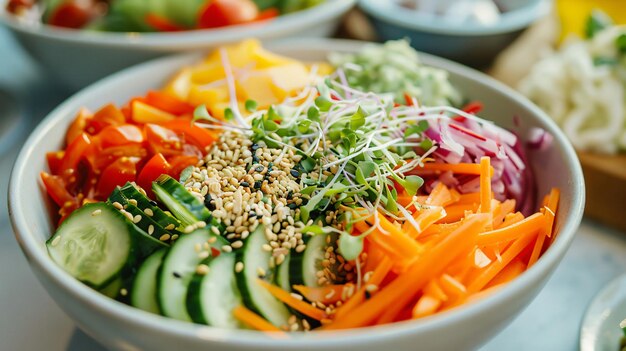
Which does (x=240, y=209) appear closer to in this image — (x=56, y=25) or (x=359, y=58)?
(x=359, y=58)

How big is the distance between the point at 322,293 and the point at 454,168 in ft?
1.55

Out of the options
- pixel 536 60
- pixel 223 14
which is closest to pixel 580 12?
pixel 536 60

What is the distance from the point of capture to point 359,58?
192cm

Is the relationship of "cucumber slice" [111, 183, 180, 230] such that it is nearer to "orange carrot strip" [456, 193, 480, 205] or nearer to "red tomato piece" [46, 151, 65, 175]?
"red tomato piece" [46, 151, 65, 175]

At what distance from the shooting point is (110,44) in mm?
2037

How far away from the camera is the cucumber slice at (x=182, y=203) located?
4.18 feet

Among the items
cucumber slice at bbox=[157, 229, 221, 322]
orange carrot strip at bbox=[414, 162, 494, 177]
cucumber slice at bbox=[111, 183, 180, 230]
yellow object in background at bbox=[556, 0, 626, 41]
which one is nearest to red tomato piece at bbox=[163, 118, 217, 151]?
cucumber slice at bbox=[111, 183, 180, 230]

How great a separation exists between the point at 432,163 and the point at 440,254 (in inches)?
15.2

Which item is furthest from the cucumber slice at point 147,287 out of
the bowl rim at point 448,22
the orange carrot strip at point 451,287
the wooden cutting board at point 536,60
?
the bowl rim at point 448,22

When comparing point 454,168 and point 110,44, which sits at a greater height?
point 110,44

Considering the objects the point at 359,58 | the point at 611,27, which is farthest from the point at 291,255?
the point at 611,27

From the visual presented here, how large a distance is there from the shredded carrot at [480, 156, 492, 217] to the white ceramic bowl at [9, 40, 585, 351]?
0.15m

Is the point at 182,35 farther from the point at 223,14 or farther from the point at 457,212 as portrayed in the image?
the point at 457,212

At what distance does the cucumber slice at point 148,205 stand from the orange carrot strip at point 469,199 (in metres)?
0.62
